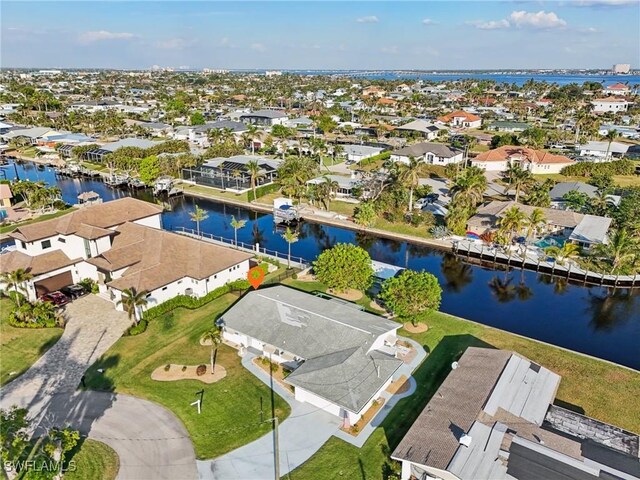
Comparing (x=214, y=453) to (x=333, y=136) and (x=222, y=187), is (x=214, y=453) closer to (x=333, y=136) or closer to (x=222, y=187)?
(x=222, y=187)

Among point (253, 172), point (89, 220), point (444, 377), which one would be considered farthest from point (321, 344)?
point (253, 172)

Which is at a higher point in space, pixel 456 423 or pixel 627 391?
pixel 456 423

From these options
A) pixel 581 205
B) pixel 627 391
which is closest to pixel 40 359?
pixel 627 391

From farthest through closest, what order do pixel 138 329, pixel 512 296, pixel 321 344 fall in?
pixel 512 296
pixel 138 329
pixel 321 344

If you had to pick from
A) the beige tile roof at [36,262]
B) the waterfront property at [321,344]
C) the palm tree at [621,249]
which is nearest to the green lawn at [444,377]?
the waterfront property at [321,344]

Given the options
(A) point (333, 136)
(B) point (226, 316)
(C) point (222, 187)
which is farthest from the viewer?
(A) point (333, 136)

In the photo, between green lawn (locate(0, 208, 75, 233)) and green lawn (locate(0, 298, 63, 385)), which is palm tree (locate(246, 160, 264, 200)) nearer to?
green lawn (locate(0, 208, 75, 233))

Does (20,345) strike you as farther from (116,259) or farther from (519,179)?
(519,179)
